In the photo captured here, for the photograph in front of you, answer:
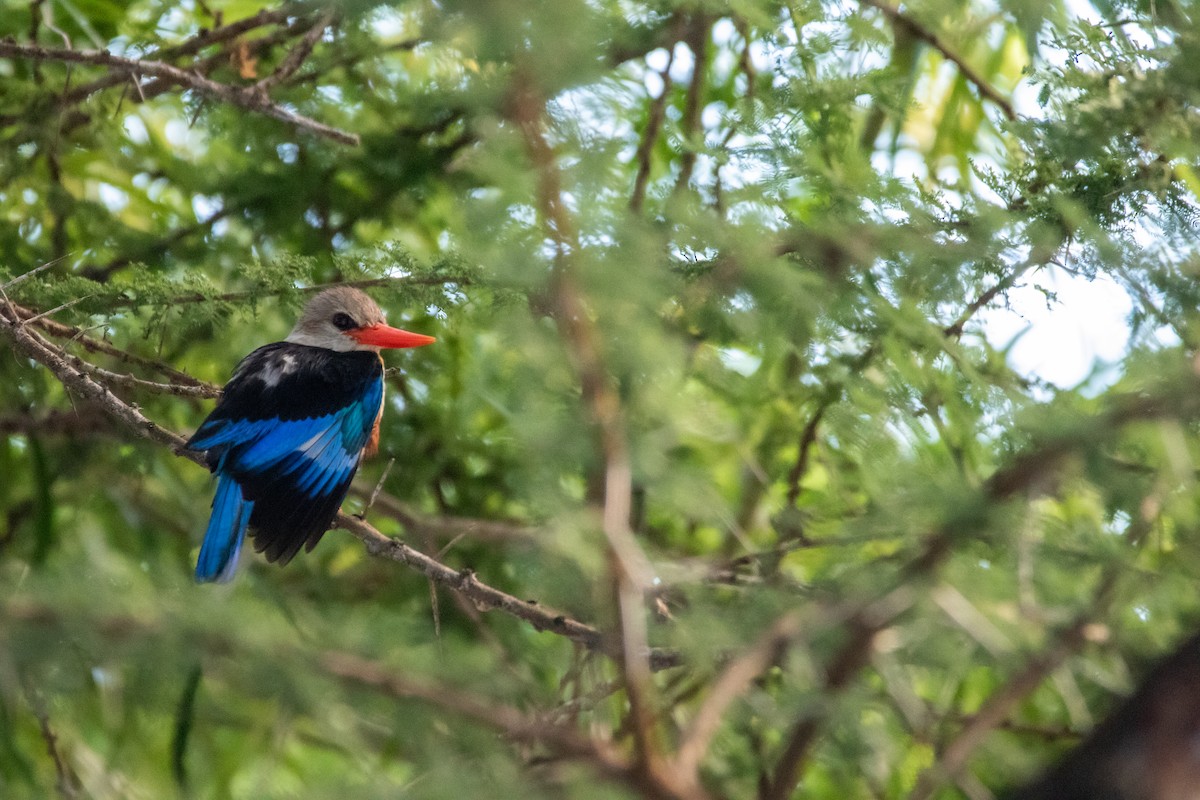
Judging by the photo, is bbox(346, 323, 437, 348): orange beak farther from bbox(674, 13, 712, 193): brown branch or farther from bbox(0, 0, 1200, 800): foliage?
bbox(674, 13, 712, 193): brown branch

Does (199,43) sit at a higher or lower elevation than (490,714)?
lower

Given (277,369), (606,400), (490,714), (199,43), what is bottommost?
(277,369)

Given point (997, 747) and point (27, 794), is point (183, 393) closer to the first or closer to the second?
point (27, 794)

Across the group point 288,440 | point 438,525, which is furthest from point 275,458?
point 438,525

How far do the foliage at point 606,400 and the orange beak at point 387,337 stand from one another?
4.3 inches

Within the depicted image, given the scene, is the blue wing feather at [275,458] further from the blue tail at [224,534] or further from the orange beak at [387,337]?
the orange beak at [387,337]

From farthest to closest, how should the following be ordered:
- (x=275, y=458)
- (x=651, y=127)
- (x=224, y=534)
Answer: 1. (x=651, y=127)
2. (x=275, y=458)
3. (x=224, y=534)

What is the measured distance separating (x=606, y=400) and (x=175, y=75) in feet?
4.51

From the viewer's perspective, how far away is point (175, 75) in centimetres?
204

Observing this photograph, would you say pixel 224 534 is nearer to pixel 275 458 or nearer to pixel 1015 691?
pixel 275 458

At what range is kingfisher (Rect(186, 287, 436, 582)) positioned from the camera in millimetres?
2213

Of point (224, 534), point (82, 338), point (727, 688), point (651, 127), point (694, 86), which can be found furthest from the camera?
point (694, 86)

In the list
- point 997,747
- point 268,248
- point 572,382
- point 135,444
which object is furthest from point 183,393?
point 997,747

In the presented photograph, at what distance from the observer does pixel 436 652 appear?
49.5 inches
